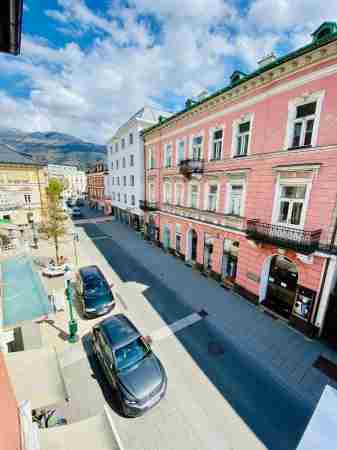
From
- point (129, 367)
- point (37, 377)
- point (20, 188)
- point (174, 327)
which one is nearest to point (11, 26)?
point (37, 377)

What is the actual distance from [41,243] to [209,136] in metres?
19.3

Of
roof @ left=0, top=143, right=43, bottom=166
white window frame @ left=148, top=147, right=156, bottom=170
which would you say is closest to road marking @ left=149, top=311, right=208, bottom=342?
white window frame @ left=148, top=147, right=156, bottom=170

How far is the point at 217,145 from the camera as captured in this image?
12.2 meters

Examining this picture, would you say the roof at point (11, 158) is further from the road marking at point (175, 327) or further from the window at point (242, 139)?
the road marking at point (175, 327)

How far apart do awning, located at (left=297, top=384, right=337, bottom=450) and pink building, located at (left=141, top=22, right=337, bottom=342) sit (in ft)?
15.1

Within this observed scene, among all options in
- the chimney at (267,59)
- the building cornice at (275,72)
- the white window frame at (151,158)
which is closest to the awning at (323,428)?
the building cornice at (275,72)

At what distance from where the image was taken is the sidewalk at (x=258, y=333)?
676cm

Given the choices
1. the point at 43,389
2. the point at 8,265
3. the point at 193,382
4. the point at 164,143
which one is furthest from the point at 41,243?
the point at 193,382

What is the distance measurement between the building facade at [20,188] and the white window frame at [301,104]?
Answer: 20.8 meters

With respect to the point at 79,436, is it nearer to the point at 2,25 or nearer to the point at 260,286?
the point at 2,25

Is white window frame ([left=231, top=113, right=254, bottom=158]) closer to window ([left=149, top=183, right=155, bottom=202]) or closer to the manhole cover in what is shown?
the manhole cover

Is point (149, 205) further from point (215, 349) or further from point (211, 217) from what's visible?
point (215, 349)

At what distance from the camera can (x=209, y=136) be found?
12383mm

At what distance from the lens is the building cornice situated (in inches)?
279
